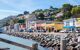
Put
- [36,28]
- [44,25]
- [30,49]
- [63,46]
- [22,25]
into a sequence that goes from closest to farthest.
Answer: [30,49] → [63,46] → [44,25] → [36,28] → [22,25]

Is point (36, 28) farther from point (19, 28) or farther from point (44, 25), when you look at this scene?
point (19, 28)

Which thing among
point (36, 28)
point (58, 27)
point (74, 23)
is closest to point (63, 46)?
point (74, 23)

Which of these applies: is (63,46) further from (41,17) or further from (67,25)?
(41,17)

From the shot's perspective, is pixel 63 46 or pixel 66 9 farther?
pixel 66 9

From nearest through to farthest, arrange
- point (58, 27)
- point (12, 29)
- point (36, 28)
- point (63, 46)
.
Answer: point (63, 46) → point (58, 27) → point (36, 28) → point (12, 29)

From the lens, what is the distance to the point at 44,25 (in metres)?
112

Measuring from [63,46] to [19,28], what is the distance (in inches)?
5805

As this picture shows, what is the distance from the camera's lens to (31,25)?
130875 mm

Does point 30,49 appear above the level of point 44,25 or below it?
above

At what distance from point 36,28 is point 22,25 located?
30.7 meters

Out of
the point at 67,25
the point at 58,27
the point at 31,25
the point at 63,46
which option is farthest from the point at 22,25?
the point at 63,46

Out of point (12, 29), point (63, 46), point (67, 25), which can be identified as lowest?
point (12, 29)

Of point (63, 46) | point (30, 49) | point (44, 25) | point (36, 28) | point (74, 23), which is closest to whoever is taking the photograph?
point (30, 49)

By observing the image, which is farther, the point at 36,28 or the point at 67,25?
the point at 36,28
